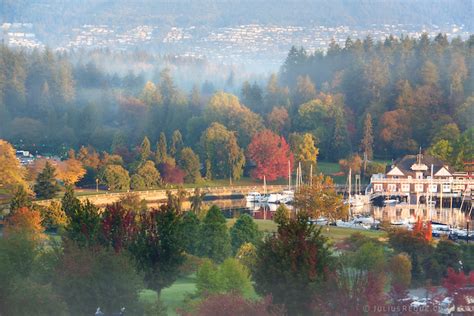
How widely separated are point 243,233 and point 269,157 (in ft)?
45.3

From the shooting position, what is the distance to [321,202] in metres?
30.6

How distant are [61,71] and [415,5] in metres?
15.9

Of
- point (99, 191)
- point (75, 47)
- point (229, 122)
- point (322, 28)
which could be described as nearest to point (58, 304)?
point (99, 191)

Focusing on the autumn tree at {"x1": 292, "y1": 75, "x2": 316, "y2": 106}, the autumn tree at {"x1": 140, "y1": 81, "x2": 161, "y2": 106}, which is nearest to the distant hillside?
the autumn tree at {"x1": 292, "y1": 75, "x2": 316, "y2": 106}

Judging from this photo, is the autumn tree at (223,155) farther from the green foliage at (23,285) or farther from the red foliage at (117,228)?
the green foliage at (23,285)

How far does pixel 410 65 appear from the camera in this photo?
48.7 meters

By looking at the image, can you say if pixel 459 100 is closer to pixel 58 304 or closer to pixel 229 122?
pixel 229 122

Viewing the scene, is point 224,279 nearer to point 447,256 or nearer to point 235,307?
point 235,307

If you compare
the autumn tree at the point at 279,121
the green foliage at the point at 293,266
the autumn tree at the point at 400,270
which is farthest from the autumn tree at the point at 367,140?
the green foliage at the point at 293,266

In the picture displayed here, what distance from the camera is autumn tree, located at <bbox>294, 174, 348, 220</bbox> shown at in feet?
99.3

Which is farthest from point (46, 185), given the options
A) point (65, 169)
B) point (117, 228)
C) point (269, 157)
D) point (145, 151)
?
point (117, 228)

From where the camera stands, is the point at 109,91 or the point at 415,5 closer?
the point at 109,91

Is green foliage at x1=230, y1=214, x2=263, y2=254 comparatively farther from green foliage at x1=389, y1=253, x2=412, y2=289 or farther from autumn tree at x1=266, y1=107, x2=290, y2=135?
autumn tree at x1=266, y1=107, x2=290, y2=135

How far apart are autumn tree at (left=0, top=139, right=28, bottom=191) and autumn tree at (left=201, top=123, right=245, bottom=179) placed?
563cm
